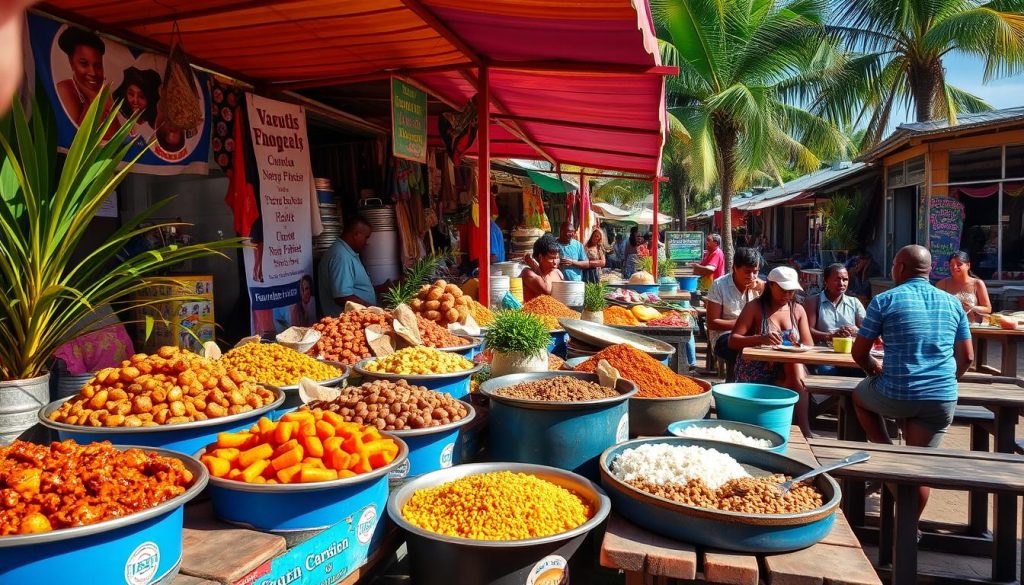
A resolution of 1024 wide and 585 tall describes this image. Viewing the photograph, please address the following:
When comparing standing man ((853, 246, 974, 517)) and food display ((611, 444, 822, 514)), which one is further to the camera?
standing man ((853, 246, 974, 517))

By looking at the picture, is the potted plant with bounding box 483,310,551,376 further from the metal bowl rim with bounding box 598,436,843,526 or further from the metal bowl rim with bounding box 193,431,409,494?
the metal bowl rim with bounding box 193,431,409,494

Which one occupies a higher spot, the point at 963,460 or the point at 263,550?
the point at 263,550

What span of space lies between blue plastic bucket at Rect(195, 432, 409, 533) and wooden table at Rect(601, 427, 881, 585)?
2.69 feet

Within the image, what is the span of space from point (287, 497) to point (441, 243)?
20.0 ft

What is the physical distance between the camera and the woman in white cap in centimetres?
476

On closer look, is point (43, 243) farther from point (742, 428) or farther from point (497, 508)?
point (742, 428)

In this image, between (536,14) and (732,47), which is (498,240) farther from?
(732,47)

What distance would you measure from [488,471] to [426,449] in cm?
24

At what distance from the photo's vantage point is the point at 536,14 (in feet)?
10.7

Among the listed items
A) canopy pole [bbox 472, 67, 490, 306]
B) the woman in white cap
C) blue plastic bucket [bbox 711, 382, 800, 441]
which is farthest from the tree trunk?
blue plastic bucket [bbox 711, 382, 800, 441]

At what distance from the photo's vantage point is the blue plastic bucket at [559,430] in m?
2.40

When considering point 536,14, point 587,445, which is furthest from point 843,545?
point 536,14

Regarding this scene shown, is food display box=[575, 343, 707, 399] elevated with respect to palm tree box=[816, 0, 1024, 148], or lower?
lower

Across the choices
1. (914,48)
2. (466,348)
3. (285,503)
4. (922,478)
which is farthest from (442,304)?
(914,48)
